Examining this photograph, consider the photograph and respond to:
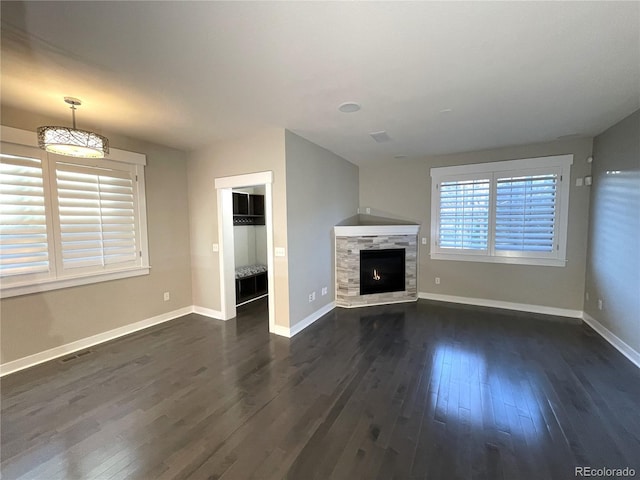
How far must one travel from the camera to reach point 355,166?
5.52 metres

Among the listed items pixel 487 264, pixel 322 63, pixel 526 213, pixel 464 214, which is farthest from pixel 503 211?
pixel 322 63

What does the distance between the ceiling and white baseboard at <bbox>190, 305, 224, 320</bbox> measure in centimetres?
278

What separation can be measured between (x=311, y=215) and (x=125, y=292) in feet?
9.32

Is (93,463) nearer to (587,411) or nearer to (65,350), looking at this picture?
(65,350)

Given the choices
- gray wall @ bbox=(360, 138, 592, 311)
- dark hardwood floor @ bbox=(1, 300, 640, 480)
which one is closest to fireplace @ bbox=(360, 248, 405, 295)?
gray wall @ bbox=(360, 138, 592, 311)

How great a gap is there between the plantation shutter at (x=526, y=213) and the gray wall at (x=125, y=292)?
5.33 metres

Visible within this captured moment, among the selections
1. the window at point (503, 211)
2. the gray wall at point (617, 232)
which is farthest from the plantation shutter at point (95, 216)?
the gray wall at point (617, 232)

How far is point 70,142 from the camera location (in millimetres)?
2291

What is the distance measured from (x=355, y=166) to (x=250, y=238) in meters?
2.79

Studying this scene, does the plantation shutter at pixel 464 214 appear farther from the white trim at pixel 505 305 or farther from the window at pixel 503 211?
the white trim at pixel 505 305

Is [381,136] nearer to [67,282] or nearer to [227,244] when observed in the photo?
[227,244]

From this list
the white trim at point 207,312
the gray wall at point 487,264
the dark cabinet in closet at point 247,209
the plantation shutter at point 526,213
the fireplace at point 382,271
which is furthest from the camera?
the dark cabinet in closet at point 247,209

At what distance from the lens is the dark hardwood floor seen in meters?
1.69

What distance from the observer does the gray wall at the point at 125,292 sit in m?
2.83
